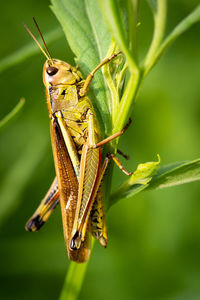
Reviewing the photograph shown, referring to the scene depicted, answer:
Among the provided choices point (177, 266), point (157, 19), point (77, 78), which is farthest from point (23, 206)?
point (157, 19)

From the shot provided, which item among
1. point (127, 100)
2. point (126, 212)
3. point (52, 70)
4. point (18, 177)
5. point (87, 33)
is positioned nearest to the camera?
point (127, 100)

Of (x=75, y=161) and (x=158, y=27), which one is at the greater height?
(x=158, y=27)

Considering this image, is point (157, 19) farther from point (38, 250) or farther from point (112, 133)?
point (38, 250)

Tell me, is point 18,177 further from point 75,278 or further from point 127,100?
point 127,100

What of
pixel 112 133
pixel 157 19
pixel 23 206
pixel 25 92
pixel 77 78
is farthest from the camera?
pixel 25 92

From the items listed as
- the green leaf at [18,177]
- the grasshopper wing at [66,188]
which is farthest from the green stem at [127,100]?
the green leaf at [18,177]

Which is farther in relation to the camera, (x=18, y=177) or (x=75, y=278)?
(x=18, y=177)

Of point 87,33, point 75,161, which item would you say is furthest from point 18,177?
point 87,33

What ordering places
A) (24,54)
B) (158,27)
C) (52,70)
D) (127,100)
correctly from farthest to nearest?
(52,70)
(24,54)
(127,100)
(158,27)
